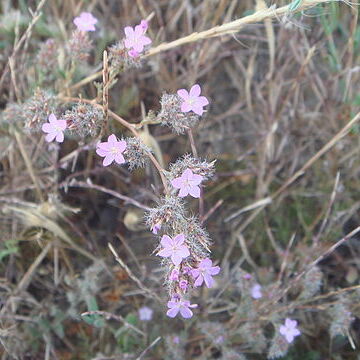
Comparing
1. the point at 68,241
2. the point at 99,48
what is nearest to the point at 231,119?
the point at 99,48

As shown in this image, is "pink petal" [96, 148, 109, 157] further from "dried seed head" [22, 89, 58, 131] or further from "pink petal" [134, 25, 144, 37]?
"pink petal" [134, 25, 144, 37]

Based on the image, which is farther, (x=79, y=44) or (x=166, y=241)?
(x=79, y=44)

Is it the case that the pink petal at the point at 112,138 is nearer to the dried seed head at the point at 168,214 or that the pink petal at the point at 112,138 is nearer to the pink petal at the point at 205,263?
the dried seed head at the point at 168,214

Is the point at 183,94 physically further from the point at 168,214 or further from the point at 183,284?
the point at 183,284

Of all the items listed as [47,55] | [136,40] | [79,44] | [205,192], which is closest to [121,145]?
[136,40]

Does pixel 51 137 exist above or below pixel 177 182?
above

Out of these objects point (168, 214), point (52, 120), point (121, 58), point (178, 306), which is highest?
point (121, 58)
